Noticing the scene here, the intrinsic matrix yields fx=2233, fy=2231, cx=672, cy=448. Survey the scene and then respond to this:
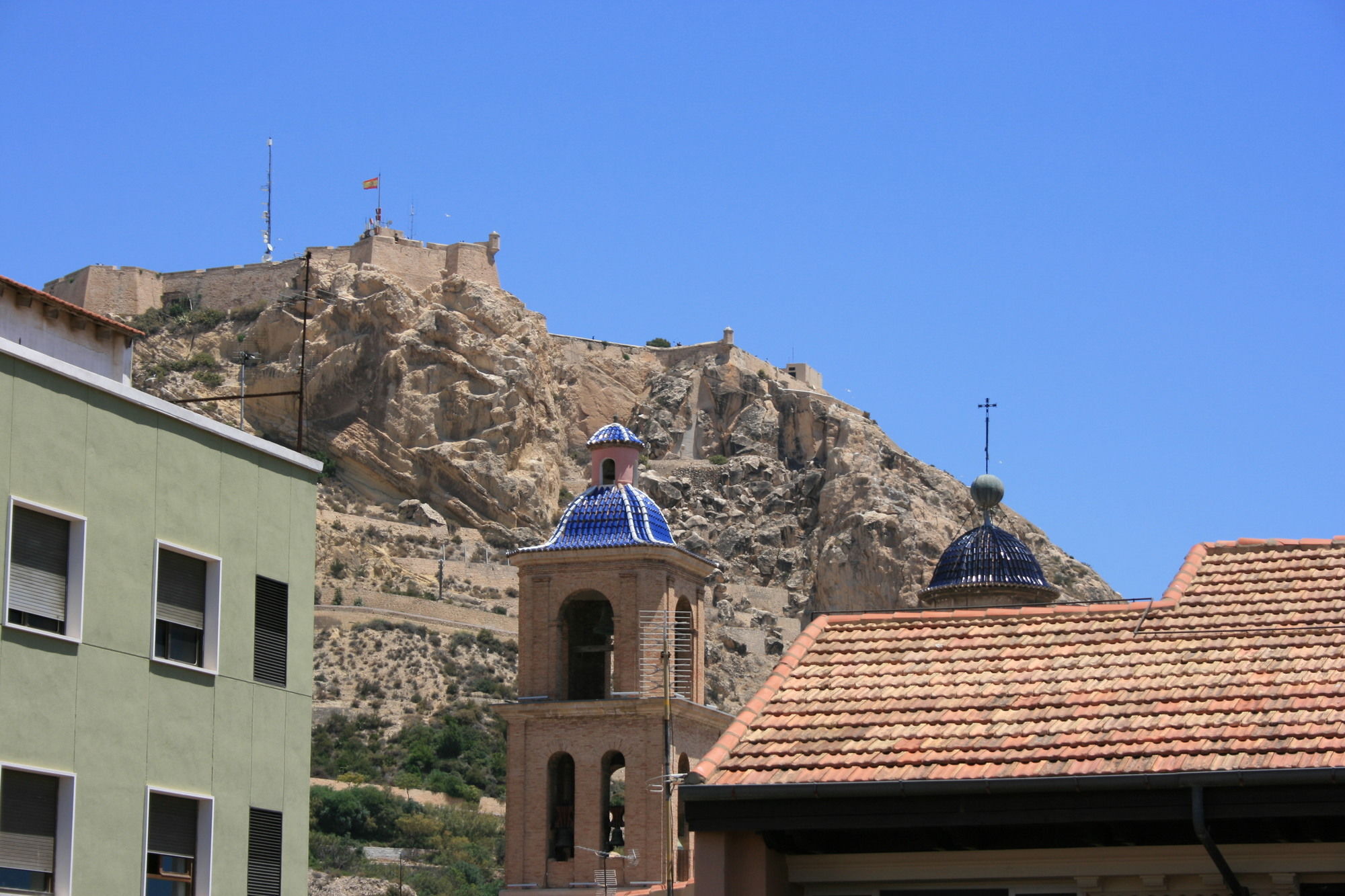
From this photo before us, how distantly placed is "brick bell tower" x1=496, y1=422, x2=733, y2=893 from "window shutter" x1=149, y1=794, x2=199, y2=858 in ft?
39.7

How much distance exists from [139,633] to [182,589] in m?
0.79

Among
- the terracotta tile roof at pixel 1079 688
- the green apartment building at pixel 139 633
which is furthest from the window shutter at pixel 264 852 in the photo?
the terracotta tile roof at pixel 1079 688

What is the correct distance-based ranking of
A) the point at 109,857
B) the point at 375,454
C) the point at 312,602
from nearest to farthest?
the point at 109,857 < the point at 312,602 < the point at 375,454

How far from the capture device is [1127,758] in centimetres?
1201

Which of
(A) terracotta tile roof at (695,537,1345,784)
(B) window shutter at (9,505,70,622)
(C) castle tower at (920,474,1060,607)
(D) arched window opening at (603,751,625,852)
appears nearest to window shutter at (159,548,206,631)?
(B) window shutter at (9,505,70,622)

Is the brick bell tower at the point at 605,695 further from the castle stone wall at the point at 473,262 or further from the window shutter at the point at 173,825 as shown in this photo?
the castle stone wall at the point at 473,262

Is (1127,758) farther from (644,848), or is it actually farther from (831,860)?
(644,848)

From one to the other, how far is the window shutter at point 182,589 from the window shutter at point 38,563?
46.1 inches

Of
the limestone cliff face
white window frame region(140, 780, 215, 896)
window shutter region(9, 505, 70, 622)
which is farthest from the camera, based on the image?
the limestone cliff face

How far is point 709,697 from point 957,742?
231 feet

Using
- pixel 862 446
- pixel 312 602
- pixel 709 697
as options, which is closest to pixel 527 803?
pixel 312 602

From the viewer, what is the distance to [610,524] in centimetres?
3241

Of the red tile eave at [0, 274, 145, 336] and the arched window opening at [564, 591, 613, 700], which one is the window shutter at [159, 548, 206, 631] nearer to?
the red tile eave at [0, 274, 145, 336]

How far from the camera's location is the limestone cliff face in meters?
94.7
